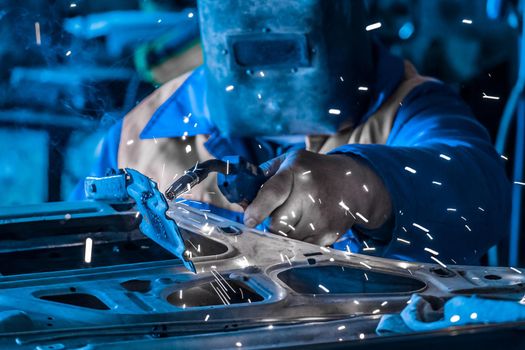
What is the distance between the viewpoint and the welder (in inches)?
73.6

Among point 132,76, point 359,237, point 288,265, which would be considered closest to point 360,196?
point 359,237

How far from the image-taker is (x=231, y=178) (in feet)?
5.39

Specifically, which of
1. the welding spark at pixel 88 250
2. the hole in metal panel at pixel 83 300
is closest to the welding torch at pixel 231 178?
the welding spark at pixel 88 250

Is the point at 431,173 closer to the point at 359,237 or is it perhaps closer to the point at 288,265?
the point at 359,237

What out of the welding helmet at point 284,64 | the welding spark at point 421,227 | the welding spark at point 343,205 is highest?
the welding helmet at point 284,64

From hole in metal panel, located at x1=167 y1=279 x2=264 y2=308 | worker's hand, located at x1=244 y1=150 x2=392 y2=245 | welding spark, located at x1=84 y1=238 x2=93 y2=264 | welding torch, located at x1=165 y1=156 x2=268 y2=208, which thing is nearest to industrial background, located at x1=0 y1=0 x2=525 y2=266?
worker's hand, located at x1=244 y1=150 x2=392 y2=245

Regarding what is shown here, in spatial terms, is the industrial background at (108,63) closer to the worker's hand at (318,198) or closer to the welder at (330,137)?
the welder at (330,137)

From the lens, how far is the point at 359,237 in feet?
6.74

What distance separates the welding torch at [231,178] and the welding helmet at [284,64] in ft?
2.32

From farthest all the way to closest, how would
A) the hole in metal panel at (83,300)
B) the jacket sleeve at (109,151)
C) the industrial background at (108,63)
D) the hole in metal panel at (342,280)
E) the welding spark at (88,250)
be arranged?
1. the industrial background at (108,63)
2. the jacket sleeve at (109,151)
3. the welding spark at (88,250)
4. the hole in metal panel at (342,280)
5. the hole in metal panel at (83,300)

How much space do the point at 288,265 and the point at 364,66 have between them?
1.22 m

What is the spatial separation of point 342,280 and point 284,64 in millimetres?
1089

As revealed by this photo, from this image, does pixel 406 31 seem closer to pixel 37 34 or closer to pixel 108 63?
pixel 108 63

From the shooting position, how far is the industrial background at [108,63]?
3.56 metres
